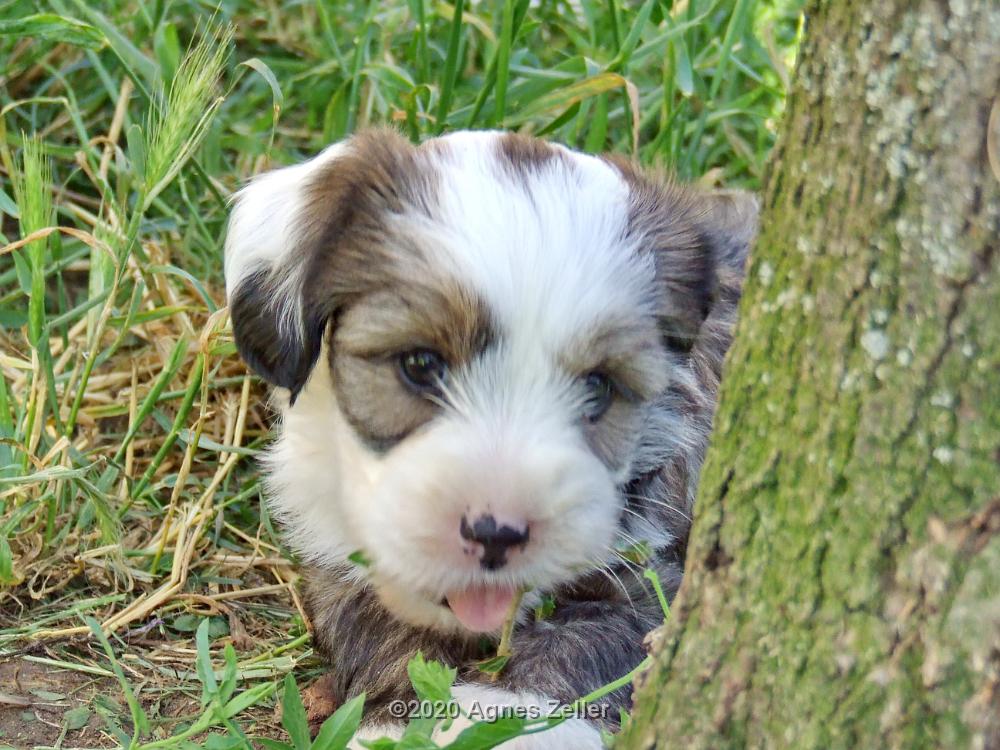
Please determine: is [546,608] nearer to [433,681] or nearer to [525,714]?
[525,714]

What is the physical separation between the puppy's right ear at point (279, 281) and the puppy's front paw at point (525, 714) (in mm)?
772

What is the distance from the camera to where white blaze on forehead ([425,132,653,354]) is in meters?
2.45

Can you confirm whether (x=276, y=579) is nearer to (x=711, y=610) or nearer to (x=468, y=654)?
(x=468, y=654)

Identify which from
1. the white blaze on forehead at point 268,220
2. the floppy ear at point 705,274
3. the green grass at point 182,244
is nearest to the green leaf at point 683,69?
the green grass at point 182,244

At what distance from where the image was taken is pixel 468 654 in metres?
2.77

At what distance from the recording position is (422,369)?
2.53 m

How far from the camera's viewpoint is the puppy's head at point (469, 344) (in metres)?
2.35

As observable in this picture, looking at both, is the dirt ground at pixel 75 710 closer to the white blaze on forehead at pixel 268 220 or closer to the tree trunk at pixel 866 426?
the white blaze on forehead at pixel 268 220

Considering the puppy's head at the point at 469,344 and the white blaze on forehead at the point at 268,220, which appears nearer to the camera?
the puppy's head at the point at 469,344

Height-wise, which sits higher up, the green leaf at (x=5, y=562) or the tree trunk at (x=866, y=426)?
the tree trunk at (x=866, y=426)

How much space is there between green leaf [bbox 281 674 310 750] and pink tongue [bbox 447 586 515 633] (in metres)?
0.44

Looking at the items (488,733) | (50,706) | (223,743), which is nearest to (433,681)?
(488,733)

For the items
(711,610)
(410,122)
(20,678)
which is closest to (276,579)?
(20,678)

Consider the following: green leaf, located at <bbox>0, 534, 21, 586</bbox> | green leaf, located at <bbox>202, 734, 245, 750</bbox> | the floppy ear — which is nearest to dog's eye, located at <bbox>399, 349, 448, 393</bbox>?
the floppy ear
